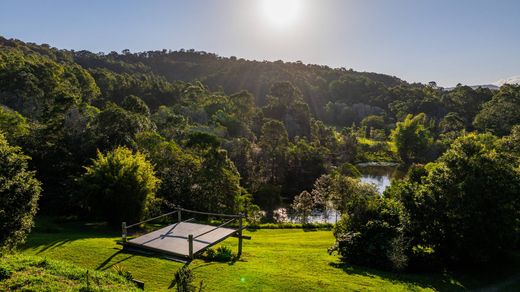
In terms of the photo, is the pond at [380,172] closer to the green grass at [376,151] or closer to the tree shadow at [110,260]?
the green grass at [376,151]

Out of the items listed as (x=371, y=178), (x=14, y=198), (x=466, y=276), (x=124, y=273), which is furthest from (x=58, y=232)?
(x=371, y=178)

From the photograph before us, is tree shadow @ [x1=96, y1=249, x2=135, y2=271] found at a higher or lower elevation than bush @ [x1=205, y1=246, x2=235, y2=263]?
higher

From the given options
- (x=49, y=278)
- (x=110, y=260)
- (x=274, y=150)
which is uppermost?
(x=274, y=150)

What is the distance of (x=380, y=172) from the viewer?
69.2 metres

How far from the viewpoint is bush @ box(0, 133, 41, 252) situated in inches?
484

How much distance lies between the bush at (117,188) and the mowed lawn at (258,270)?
2588mm

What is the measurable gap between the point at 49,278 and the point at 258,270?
757 centimetres

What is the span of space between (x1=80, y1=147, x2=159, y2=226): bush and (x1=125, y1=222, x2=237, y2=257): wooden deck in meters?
5.29

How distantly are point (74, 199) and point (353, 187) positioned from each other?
22881 millimetres

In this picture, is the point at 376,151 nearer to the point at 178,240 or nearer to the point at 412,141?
the point at 412,141

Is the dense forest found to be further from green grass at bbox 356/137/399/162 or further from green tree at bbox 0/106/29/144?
green grass at bbox 356/137/399/162

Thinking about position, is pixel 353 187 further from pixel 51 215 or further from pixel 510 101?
pixel 510 101

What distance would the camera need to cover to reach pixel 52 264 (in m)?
12.5

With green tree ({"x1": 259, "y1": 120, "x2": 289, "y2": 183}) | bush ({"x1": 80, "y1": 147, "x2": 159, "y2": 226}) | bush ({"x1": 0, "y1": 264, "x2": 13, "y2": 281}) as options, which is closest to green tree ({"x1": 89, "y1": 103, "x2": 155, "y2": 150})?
bush ({"x1": 80, "y1": 147, "x2": 159, "y2": 226})
